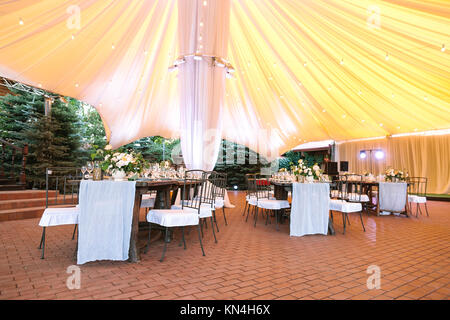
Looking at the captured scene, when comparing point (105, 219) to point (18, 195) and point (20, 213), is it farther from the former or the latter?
point (18, 195)

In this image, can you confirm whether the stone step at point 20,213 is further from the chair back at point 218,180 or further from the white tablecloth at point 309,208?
the white tablecloth at point 309,208

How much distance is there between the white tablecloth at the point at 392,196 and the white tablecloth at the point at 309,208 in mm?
3231

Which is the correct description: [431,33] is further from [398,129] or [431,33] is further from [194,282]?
[398,129]

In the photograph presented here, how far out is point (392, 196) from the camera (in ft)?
21.7

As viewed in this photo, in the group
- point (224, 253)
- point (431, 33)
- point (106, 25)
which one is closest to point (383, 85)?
point (431, 33)

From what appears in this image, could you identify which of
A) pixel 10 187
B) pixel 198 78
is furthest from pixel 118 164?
pixel 10 187

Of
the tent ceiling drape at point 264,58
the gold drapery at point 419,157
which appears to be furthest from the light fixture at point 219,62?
the gold drapery at point 419,157

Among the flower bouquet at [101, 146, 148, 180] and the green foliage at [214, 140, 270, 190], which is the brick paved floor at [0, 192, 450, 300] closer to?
the flower bouquet at [101, 146, 148, 180]

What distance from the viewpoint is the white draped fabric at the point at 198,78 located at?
5242 millimetres

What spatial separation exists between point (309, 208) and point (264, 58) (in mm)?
4479

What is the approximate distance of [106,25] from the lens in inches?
214

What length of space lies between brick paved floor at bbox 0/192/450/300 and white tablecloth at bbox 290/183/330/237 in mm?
172

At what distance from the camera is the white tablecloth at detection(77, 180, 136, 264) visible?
279cm
